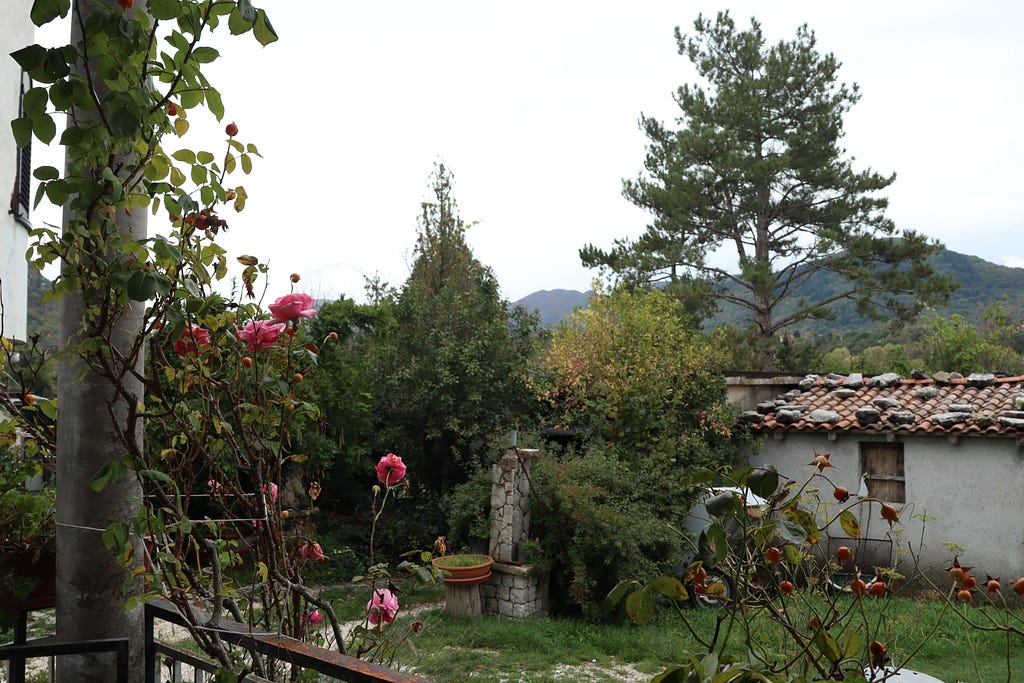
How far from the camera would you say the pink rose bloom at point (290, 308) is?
1760 millimetres

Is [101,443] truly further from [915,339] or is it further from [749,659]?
[915,339]

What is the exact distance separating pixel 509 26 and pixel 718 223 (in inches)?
586

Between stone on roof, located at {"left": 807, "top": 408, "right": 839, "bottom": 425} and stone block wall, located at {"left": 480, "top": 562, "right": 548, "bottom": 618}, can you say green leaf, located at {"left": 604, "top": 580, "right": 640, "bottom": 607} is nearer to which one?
stone block wall, located at {"left": 480, "top": 562, "right": 548, "bottom": 618}

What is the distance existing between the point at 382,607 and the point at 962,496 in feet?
34.6

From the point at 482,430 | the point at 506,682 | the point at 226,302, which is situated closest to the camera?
the point at 226,302

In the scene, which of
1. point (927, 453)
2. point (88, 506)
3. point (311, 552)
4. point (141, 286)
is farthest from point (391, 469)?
point (927, 453)

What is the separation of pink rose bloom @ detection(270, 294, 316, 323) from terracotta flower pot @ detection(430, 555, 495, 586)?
6.34 metres

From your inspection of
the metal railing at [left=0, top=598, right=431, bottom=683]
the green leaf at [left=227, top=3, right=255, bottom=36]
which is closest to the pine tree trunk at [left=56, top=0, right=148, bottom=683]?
the metal railing at [left=0, top=598, right=431, bottom=683]

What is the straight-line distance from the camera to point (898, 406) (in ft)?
35.6

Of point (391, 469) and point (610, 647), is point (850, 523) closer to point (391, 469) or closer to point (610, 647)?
point (391, 469)

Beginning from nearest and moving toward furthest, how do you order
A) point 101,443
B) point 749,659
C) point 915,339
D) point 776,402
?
point 749,659, point 101,443, point 776,402, point 915,339

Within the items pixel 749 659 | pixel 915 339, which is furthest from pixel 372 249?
pixel 915 339

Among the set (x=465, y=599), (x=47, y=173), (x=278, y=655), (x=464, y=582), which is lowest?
(x=465, y=599)

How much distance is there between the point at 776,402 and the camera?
11875 mm
